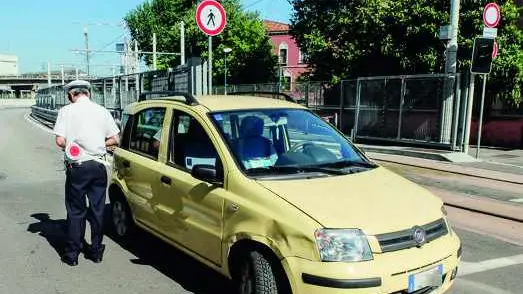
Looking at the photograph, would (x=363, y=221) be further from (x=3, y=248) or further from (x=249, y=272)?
(x=3, y=248)

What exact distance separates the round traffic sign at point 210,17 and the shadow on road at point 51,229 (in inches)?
189

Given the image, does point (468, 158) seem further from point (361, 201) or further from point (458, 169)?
point (361, 201)

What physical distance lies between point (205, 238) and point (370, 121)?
549 inches

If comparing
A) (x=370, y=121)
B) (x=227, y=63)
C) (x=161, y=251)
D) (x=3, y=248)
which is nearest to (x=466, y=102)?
(x=370, y=121)

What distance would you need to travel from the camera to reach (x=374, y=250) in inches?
132

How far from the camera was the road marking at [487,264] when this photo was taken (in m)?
5.16

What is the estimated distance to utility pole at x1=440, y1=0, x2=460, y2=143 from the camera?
1458 centimetres

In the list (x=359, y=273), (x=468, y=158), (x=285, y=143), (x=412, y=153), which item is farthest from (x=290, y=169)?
(x=412, y=153)

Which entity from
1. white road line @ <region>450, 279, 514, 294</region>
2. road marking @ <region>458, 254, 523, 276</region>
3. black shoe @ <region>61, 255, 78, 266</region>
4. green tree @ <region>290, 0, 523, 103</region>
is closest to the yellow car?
black shoe @ <region>61, 255, 78, 266</region>

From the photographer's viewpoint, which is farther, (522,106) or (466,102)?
(522,106)

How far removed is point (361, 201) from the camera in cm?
370

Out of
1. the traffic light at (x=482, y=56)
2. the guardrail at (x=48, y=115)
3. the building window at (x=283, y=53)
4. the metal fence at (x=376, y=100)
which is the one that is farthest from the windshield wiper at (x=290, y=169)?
the building window at (x=283, y=53)

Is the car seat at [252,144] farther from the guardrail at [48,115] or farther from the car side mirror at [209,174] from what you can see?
the guardrail at [48,115]

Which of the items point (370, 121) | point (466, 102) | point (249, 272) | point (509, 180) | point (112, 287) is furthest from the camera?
point (370, 121)
